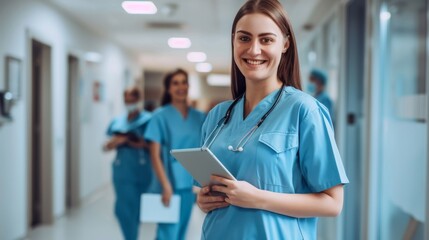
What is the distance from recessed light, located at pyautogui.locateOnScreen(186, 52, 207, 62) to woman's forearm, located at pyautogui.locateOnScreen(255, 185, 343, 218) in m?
6.87

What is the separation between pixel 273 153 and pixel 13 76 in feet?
9.62

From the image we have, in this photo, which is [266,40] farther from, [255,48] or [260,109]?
[260,109]

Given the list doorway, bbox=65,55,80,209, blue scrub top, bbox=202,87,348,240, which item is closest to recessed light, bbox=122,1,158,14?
blue scrub top, bbox=202,87,348,240

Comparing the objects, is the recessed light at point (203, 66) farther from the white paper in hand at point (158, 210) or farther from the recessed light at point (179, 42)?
the white paper in hand at point (158, 210)

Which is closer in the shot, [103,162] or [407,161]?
[407,161]

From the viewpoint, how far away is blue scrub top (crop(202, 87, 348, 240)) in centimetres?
107

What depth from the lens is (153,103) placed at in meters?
4.65

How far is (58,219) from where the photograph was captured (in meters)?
4.73

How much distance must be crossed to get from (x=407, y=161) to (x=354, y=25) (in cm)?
140

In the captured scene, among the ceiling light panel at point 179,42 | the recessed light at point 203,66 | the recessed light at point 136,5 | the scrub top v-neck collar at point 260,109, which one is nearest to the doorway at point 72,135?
the ceiling light panel at point 179,42

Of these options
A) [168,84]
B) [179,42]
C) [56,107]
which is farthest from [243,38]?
[179,42]

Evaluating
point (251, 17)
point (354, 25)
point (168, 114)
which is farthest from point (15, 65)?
point (251, 17)

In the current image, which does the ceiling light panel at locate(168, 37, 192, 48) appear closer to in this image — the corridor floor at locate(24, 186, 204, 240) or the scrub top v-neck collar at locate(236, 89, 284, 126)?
the corridor floor at locate(24, 186, 204, 240)

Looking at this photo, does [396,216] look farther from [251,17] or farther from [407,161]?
[251,17]
